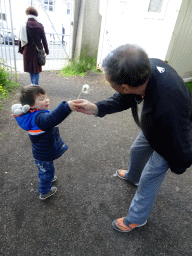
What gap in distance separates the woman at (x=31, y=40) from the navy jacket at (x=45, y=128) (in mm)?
3171

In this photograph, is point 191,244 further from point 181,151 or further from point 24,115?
point 24,115

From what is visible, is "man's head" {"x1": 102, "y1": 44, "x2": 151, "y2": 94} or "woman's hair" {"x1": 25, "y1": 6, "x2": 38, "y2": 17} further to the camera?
"woman's hair" {"x1": 25, "y1": 6, "x2": 38, "y2": 17}

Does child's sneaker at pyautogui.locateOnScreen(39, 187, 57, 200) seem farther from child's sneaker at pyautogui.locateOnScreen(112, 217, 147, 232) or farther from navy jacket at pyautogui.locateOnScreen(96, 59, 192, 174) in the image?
navy jacket at pyautogui.locateOnScreen(96, 59, 192, 174)

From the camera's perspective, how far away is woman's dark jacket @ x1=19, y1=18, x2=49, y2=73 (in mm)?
4191

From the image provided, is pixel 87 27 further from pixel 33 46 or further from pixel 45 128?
pixel 45 128

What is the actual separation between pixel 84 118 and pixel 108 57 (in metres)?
3.04

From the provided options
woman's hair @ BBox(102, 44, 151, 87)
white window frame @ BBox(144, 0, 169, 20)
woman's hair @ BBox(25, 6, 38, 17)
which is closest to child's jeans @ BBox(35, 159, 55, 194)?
woman's hair @ BBox(102, 44, 151, 87)

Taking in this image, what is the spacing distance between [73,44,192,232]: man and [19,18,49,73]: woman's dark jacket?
338 cm

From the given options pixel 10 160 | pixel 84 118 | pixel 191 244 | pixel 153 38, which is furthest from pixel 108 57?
pixel 153 38

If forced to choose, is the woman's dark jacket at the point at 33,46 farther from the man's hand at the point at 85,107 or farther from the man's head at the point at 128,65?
the man's head at the point at 128,65

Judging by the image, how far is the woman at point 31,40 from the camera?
4.14 m

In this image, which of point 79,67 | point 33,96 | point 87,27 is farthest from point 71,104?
point 87,27

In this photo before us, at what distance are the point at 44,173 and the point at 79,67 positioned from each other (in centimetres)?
585

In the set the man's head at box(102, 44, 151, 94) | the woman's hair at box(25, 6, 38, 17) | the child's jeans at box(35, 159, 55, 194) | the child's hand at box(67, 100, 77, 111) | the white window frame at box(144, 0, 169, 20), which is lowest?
the child's jeans at box(35, 159, 55, 194)
